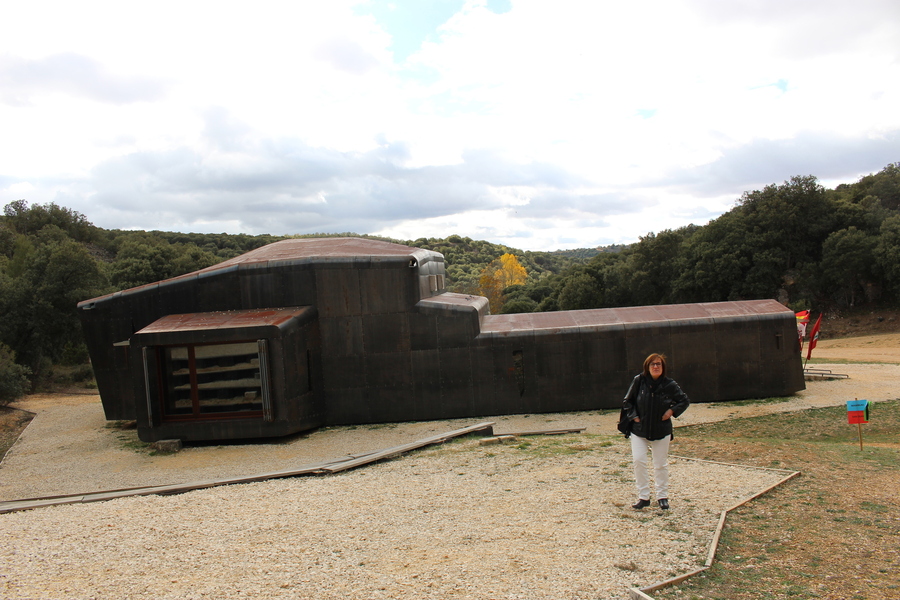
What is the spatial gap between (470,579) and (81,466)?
482 inches

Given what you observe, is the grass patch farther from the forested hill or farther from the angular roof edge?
the forested hill

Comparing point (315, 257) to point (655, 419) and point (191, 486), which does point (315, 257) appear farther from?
point (655, 419)

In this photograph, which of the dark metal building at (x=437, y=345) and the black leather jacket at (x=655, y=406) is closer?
the black leather jacket at (x=655, y=406)

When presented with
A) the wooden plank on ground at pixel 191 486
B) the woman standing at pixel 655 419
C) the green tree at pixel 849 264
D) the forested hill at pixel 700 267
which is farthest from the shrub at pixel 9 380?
the green tree at pixel 849 264

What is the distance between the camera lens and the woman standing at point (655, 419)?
298 inches

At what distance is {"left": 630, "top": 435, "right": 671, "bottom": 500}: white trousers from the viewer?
7.64 m

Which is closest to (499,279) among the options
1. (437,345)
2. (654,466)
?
(437,345)

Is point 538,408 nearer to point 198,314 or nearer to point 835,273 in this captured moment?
point 198,314

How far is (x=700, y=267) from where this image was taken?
45.5 metres

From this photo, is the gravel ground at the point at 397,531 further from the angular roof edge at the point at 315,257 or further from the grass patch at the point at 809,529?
the angular roof edge at the point at 315,257

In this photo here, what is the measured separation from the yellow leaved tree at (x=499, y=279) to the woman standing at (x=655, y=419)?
58.6 m

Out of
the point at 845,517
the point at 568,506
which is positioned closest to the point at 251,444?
the point at 568,506

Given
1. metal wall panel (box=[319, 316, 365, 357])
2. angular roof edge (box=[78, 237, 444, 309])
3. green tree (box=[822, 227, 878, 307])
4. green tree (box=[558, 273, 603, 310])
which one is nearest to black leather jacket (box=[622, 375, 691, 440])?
angular roof edge (box=[78, 237, 444, 309])

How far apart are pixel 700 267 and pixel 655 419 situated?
41511 millimetres
